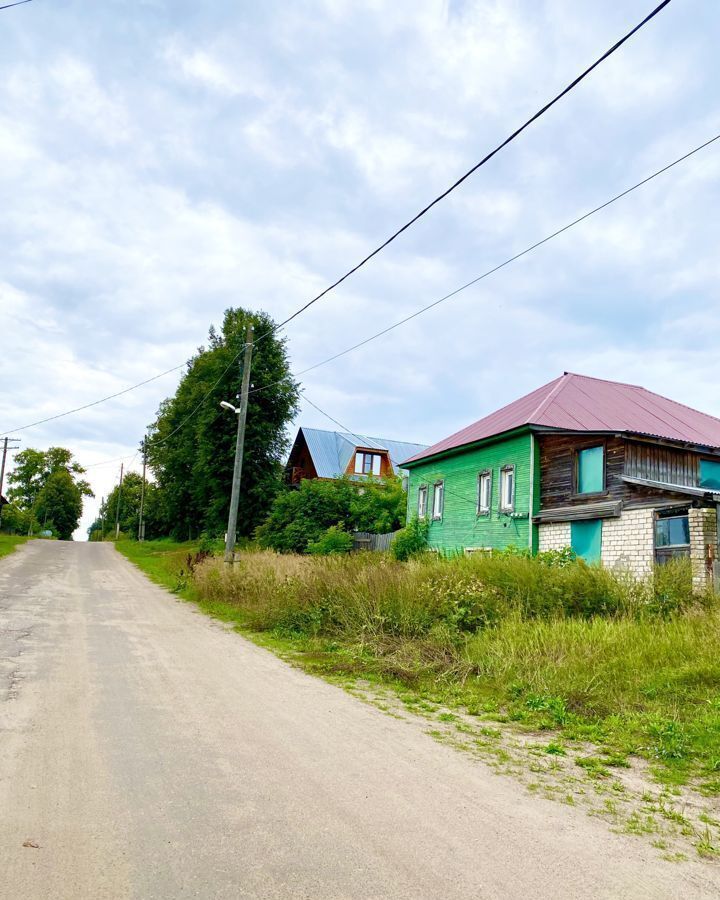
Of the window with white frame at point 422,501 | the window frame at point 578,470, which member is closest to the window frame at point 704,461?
the window frame at point 578,470

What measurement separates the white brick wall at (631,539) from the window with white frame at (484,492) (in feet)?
18.9

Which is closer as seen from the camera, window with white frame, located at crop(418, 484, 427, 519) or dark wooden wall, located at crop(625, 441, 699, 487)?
dark wooden wall, located at crop(625, 441, 699, 487)

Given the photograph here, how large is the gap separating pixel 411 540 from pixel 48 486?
3131 inches

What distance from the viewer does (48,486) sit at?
9269 cm

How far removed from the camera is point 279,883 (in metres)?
3.00

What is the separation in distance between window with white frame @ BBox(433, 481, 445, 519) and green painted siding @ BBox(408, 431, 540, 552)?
0.26 meters

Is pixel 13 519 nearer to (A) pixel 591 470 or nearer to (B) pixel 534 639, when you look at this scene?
(A) pixel 591 470

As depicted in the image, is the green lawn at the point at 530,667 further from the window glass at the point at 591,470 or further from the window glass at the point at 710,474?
the window glass at the point at 710,474

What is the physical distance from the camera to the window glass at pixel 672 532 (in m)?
15.9

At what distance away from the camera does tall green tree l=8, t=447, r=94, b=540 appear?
91875 mm

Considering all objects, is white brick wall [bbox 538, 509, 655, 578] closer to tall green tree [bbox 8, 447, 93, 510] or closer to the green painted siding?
the green painted siding

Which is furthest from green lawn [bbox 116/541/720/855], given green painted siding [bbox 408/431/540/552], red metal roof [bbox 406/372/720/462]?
red metal roof [bbox 406/372/720/462]

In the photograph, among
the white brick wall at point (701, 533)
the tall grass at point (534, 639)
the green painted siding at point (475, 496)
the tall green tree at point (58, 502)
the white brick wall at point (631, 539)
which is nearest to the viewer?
the tall grass at point (534, 639)

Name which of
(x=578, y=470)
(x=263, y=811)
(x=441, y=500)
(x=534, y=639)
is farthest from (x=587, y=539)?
(x=263, y=811)
